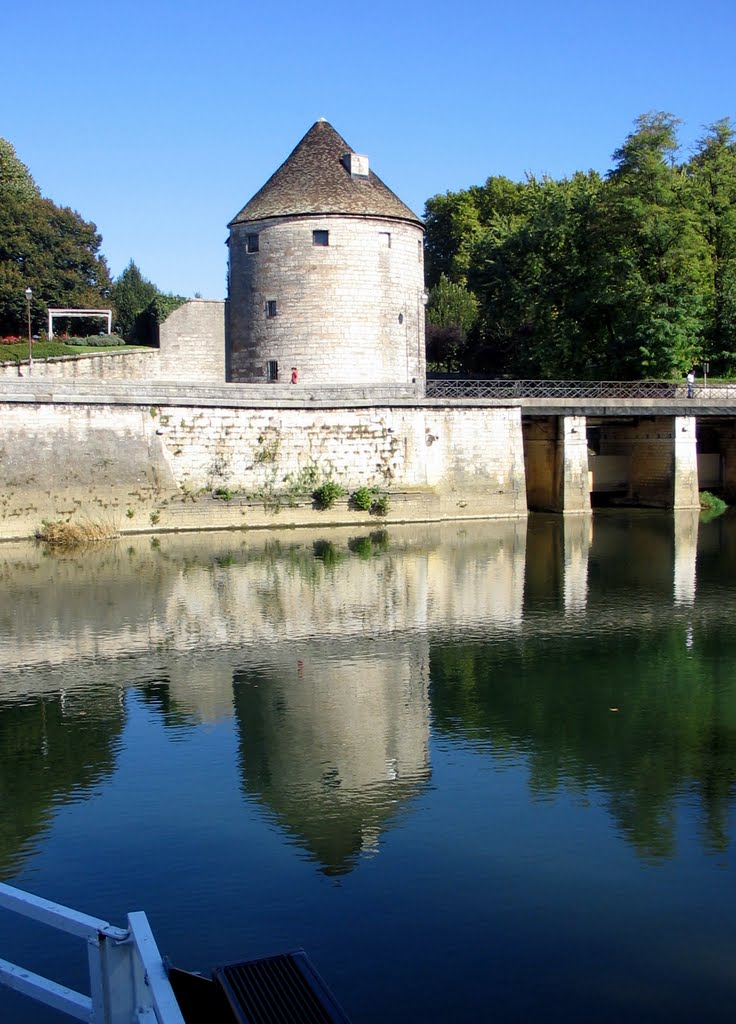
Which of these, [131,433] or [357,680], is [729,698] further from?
[131,433]

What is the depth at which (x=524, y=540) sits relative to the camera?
28.7 meters

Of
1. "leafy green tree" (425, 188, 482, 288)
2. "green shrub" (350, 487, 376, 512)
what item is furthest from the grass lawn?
"leafy green tree" (425, 188, 482, 288)

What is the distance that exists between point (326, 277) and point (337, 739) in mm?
23849

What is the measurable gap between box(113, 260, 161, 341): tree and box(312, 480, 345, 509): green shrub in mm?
31528

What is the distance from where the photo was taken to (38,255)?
5300 cm

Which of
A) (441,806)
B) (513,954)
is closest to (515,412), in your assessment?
(441,806)

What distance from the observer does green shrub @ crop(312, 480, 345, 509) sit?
3108 centimetres

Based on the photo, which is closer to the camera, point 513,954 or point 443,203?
point 513,954

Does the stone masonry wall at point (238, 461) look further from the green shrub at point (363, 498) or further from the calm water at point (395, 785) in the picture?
the calm water at point (395, 785)

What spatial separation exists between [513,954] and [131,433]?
2344 cm

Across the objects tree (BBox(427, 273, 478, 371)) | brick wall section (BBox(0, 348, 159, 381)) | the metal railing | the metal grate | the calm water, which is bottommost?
the calm water

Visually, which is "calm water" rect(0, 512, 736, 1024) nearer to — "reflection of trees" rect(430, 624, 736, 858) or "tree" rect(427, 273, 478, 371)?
"reflection of trees" rect(430, 624, 736, 858)

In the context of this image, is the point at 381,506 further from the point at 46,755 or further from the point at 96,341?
the point at 46,755

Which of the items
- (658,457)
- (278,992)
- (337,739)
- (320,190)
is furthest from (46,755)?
(658,457)
